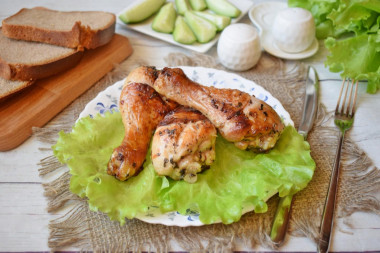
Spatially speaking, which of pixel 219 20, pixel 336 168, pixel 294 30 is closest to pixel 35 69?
pixel 219 20

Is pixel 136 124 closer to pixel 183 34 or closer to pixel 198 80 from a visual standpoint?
pixel 198 80

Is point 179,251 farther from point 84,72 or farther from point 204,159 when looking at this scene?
point 84,72

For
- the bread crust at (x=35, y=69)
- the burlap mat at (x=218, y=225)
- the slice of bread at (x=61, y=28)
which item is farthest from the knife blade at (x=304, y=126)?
the bread crust at (x=35, y=69)

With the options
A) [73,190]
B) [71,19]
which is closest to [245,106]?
[73,190]

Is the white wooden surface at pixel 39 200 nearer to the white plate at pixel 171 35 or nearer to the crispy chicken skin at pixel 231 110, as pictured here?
the crispy chicken skin at pixel 231 110

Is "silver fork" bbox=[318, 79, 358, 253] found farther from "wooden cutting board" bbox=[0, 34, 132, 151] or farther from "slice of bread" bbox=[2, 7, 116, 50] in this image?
"slice of bread" bbox=[2, 7, 116, 50]

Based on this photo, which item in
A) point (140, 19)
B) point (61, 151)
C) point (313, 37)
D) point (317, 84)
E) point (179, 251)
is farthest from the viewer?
point (140, 19)
